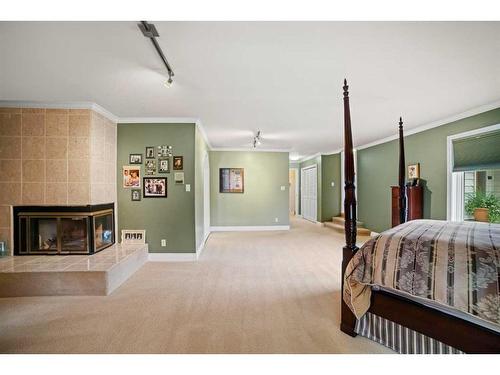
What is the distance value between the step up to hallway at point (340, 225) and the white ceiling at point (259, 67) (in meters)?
3.21

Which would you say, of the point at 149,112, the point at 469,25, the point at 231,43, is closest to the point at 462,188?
the point at 469,25

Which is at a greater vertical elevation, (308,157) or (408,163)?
(308,157)

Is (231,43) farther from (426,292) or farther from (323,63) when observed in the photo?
(426,292)

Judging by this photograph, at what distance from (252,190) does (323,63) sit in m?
5.15

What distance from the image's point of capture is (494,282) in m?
1.33

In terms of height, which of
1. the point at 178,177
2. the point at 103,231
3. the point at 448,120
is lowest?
the point at 103,231

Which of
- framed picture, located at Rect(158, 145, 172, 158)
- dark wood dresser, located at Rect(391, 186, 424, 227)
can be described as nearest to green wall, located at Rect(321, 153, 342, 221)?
dark wood dresser, located at Rect(391, 186, 424, 227)

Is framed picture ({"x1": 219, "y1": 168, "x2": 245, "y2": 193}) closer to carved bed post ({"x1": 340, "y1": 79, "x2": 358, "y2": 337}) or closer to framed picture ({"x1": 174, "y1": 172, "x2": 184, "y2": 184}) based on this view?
framed picture ({"x1": 174, "y1": 172, "x2": 184, "y2": 184})

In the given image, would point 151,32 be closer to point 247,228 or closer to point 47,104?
point 47,104

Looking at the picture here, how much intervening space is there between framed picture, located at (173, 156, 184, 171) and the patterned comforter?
304 cm

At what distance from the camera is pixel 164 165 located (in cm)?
412

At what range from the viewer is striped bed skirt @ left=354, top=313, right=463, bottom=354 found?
1.60m

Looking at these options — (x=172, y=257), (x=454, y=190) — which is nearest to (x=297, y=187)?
(x=454, y=190)

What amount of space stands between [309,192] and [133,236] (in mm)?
6387
